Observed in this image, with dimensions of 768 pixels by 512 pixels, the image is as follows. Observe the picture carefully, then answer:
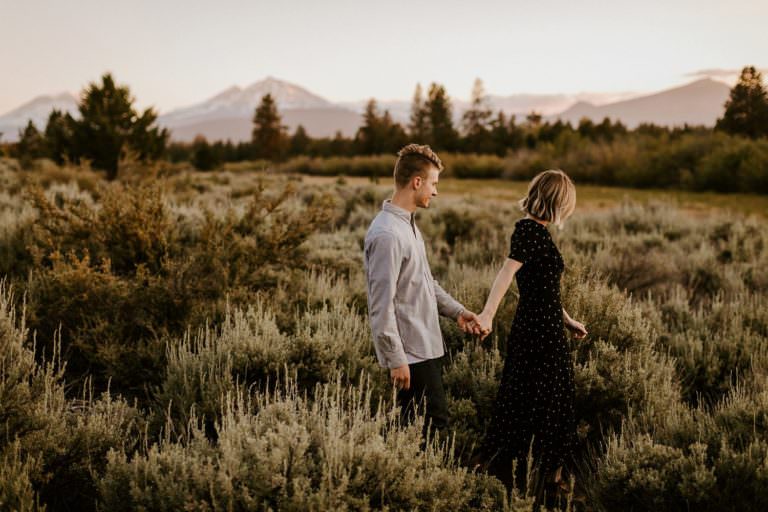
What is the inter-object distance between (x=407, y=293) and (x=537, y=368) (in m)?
0.94

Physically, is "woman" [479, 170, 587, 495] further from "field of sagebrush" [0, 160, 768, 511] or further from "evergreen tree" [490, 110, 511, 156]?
"evergreen tree" [490, 110, 511, 156]

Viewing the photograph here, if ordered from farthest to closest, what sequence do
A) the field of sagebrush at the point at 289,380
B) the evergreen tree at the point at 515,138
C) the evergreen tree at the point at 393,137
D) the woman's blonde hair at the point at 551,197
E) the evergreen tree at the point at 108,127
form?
the evergreen tree at the point at 393,137 → the evergreen tree at the point at 515,138 → the evergreen tree at the point at 108,127 → the woman's blonde hair at the point at 551,197 → the field of sagebrush at the point at 289,380

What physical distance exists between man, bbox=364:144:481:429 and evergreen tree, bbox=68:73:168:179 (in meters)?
25.5

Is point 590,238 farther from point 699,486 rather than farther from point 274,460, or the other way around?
point 274,460

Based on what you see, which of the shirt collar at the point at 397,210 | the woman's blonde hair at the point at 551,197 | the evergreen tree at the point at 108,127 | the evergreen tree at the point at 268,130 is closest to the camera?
the shirt collar at the point at 397,210

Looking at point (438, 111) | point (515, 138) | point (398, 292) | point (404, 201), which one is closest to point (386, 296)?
point (398, 292)

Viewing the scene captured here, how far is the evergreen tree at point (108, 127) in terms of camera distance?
26.3m

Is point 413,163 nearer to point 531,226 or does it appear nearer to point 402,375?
point 531,226

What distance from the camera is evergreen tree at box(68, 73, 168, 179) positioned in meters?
26.3

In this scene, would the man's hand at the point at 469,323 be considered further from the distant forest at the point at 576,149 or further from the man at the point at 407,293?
the distant forest at the point at 576,149

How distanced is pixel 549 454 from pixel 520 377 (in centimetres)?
50

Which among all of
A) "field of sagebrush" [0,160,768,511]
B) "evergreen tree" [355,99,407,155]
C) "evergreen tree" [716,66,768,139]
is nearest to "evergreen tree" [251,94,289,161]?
"evergreen tree" [355,99,407,155]

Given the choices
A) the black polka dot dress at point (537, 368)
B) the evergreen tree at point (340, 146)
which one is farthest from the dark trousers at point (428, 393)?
the evergreen tree at point (340, 146)

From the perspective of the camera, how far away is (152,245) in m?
6.28
